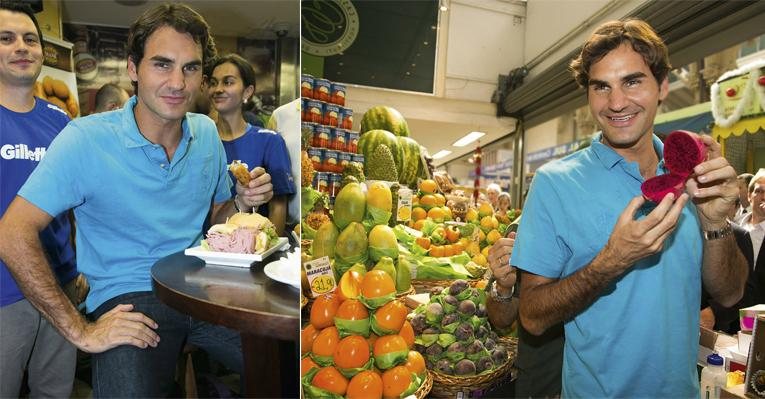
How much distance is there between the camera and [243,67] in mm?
1286

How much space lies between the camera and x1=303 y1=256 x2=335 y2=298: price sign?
142 cm

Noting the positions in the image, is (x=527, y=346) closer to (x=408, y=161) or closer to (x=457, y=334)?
(x=457, y=334)

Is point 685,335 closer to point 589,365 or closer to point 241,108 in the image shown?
point 589,365

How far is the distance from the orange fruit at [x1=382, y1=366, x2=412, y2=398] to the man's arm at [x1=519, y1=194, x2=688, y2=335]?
1.26 ft

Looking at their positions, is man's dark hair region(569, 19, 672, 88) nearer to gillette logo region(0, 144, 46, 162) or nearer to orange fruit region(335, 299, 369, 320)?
orange fruit region(335, 299, 369, 320)

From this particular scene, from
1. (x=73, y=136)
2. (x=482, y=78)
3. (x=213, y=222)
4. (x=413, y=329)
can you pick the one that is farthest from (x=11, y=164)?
(x=482, y=78)

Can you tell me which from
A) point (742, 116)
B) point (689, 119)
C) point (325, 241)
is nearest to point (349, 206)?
point (325, 241)

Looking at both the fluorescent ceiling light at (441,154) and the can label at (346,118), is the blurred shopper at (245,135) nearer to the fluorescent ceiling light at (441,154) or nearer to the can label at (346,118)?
the can label at (346,118)

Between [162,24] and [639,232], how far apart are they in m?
1.20

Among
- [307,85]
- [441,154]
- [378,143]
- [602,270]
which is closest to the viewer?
[602,270]

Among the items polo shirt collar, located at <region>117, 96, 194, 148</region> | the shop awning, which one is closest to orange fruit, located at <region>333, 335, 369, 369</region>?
polo shirt collar, located at <region>117, 96, 194, 148</region>

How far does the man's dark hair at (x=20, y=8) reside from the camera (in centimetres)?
115

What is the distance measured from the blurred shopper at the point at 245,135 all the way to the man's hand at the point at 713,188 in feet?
3.25

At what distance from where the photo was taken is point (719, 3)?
1659mm
